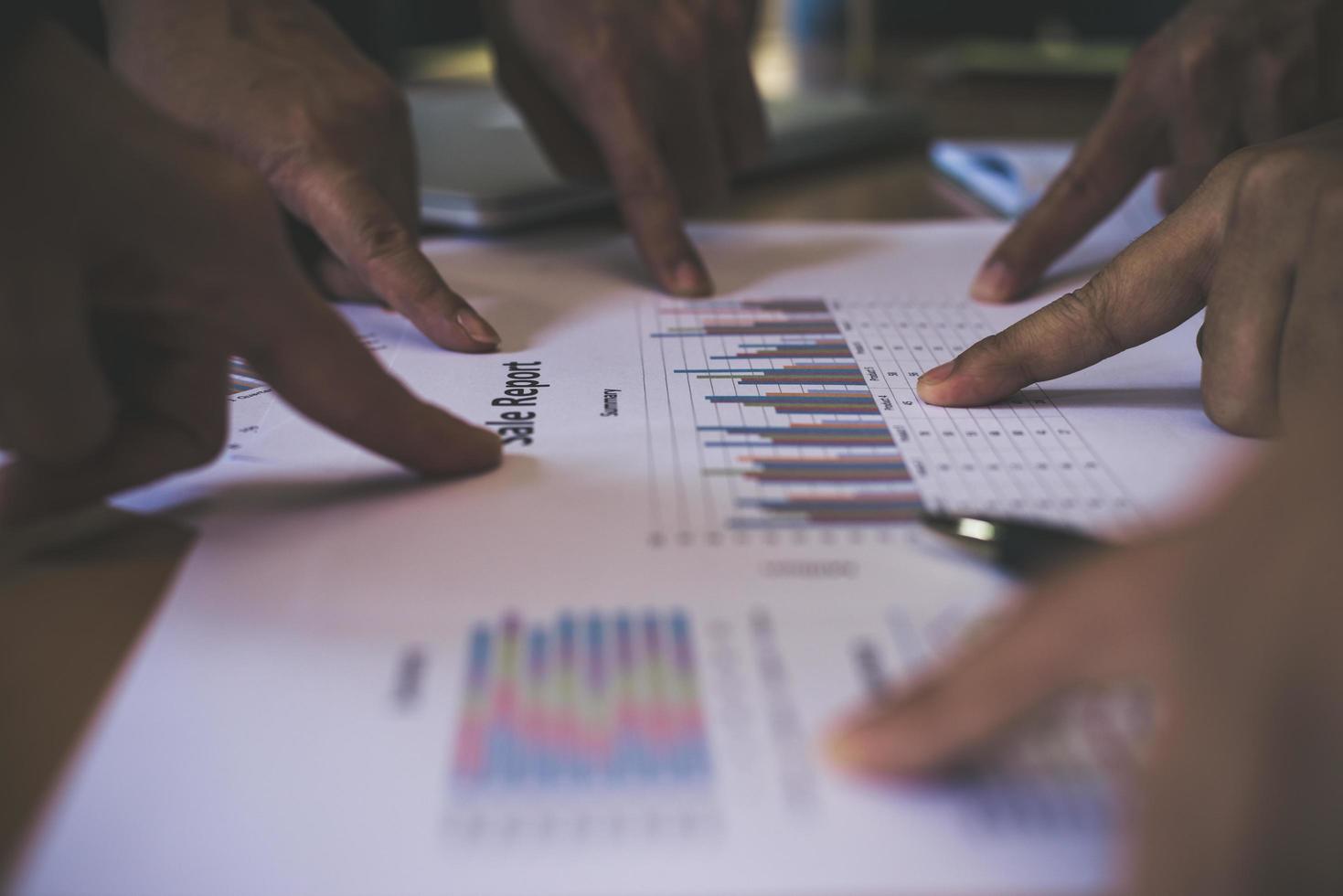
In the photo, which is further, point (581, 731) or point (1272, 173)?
point (1272, 173)

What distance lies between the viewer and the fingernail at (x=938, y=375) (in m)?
A: 0.69

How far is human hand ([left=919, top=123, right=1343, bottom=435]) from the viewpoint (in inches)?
22.7

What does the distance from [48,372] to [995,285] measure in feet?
2.23

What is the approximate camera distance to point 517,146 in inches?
47.7

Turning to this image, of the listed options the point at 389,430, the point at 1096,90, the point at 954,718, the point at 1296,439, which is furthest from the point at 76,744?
the point at 1096,90

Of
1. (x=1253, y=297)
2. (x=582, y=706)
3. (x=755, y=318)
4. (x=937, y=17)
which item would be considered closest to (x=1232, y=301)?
(x=1253, y=297)

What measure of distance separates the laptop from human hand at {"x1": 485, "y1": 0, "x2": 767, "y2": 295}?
0.16 feet

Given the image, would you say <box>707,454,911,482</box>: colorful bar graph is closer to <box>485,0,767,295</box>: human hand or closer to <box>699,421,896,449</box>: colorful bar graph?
<box>699,421,896,449</box>: colorful bar graph

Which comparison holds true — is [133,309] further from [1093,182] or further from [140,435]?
[1093,182]

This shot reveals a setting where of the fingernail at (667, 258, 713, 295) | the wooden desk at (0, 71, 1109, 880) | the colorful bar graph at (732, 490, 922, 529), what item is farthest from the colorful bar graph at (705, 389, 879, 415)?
the wooden desk at (0, 71, 1109, 880)

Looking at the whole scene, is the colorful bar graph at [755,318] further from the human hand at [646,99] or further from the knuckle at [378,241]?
the knuckle at [378,241]

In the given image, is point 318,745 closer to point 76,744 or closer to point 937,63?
point 76,744

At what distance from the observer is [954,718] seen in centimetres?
36

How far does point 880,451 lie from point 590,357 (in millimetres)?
243
